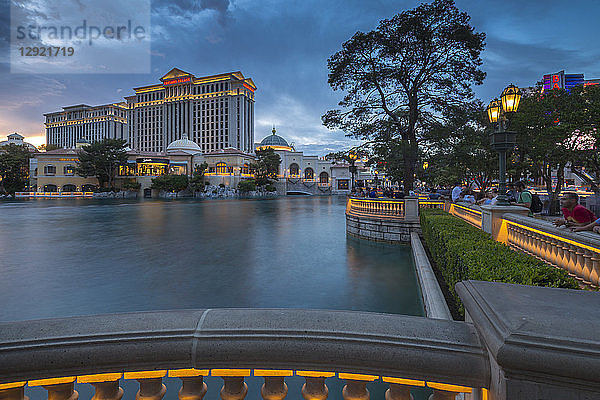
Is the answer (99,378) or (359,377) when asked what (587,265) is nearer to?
(359,377)

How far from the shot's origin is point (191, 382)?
1669 millimetres

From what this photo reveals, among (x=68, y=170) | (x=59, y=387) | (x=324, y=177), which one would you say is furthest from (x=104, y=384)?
(x=324, y=177)

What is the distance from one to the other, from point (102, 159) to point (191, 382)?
7696cm

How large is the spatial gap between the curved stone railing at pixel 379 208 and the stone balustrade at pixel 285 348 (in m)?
12.5

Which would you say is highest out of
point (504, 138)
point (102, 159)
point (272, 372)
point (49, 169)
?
point (102, 159)

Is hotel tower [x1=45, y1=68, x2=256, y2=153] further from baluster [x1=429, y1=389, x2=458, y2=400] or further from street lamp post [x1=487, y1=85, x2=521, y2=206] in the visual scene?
baluster [x1=429, y1=389, x2=458, y2=400]

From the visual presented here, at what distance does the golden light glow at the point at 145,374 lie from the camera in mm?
1568

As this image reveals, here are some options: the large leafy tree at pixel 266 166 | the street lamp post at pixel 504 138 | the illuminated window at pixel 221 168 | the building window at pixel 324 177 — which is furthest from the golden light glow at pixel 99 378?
the building window at pixel 324 177

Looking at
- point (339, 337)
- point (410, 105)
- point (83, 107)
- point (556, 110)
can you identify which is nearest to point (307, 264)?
point (339, 337)

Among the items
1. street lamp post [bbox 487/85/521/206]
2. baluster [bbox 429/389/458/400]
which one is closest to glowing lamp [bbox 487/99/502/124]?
street lamp post [bbox 487/85/521/206]

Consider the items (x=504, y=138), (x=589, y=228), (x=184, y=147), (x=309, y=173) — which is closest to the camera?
(x=589, y=228)

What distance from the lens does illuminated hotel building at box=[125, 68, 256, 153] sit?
103m

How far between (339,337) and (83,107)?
539ft

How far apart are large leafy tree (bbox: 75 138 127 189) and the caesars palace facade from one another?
4.62 metres
